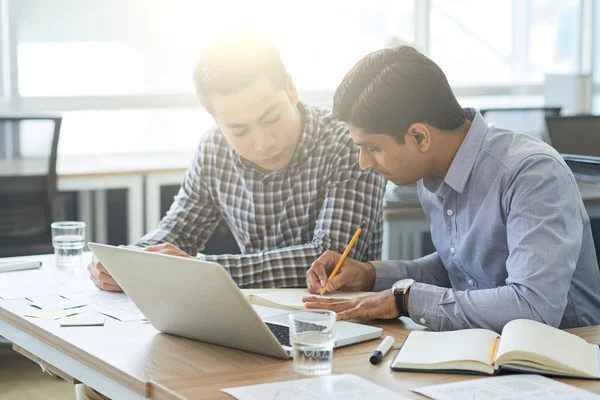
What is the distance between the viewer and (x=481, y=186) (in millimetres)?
1631

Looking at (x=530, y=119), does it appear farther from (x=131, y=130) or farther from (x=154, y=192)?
(x=131, y=130)

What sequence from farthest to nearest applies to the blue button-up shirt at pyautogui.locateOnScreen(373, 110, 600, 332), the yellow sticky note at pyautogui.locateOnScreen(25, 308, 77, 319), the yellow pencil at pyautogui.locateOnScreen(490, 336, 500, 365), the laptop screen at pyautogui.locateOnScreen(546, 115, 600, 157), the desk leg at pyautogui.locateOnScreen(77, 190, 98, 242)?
the desk leg at pyautogui.locateOnScreen(77, 190, 98, 242), the laptop screen at pyautogui.locateOnScreen(546, 115, 600, 157), the yellow sticky note at pyautogui.locateOnScreen(25, 308, 77, 319), the blue button-up shirt at pyautogui.locateOnScreen(373, 110, 600, 332), the yellow pencil at pyautogui.locateOnScreen(490, 336, 500, 365)

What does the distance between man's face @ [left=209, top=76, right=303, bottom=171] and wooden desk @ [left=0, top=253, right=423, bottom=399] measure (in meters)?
0.63

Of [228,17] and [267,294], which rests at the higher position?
[228,17]

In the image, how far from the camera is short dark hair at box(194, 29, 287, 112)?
198 centimetres

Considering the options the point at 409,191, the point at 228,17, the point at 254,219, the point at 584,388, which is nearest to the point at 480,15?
the point at 228,17

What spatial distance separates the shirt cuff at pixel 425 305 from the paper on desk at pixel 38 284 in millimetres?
688

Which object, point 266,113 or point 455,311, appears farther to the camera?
point 266,113

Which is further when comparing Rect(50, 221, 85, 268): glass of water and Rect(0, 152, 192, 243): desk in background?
Rect(0, 152, 192, 243): desk in background

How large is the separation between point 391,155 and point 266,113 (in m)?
0.45

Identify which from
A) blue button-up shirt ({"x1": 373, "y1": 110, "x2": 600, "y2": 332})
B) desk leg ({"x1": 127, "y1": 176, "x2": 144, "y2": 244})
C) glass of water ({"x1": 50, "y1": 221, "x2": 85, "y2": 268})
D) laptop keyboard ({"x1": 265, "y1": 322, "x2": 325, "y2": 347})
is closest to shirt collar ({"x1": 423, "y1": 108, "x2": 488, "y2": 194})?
blue button-up shirt ({"x1": 373, "y1": 110, "x2": 600, "y2": 332})

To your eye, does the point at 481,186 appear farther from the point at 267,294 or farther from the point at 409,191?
the point at 409,191

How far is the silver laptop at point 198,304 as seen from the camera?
1.24m

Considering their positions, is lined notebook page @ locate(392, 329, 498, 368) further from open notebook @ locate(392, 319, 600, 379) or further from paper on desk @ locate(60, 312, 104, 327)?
paper on desk @ locate(60, 312, 104, 327)
